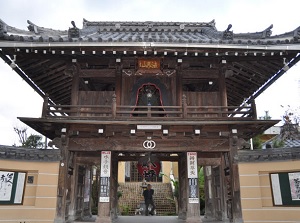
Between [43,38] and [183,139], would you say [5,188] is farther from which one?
[183,139]

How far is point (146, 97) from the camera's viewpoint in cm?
1120

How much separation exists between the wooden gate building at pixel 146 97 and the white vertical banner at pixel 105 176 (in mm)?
36

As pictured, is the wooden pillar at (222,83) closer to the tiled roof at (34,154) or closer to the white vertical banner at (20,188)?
the tiled roof at (34,154)

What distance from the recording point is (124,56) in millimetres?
10688

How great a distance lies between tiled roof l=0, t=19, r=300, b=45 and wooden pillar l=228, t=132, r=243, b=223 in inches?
144

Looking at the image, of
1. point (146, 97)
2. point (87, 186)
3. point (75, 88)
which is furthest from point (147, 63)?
point (87, 186)

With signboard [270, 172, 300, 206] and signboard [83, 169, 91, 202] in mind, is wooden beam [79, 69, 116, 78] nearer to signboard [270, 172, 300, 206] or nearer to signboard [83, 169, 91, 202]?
signboard [83, 169, 91, 202]

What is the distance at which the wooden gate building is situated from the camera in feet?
31.4

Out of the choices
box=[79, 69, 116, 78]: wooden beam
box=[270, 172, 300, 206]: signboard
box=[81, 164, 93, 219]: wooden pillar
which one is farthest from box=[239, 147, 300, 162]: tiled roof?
box=[81, 164, 93, 219]: wooden pillar

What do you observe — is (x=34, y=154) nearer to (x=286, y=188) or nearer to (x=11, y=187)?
(x=11, y=187)

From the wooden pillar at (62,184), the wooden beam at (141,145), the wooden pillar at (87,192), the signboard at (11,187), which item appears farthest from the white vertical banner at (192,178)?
the signboard at (11,187)

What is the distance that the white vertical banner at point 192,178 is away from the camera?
9.86m

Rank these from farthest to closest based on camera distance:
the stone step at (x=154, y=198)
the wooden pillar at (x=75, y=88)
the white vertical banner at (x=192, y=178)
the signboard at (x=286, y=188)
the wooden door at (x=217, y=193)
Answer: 1. the stone step at (x=154, y=198)
2. the wooden door at (x=217, y=193)
3. the wooden pillar at (x=75, y=88)
4. the white vertical banner at (x=192, y=178)
5. the signboard at (x=286, y=188)

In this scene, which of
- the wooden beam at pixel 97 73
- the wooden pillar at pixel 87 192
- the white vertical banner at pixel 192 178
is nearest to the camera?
the white vertical banner at pixel 192 178
